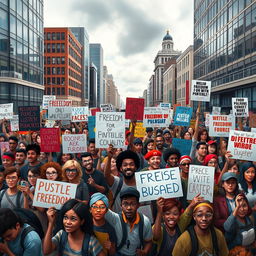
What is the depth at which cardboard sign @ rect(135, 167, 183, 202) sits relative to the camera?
12.7 feet

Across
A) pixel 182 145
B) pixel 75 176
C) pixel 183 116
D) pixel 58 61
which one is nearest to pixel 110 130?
pixel 75 176

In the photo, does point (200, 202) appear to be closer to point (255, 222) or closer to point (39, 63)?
point (255, 222)

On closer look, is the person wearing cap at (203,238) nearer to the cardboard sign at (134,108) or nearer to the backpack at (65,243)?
the backpack at (65,243)

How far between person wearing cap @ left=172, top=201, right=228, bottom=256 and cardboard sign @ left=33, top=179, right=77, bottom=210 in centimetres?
160

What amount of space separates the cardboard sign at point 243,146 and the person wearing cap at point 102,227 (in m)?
3.70

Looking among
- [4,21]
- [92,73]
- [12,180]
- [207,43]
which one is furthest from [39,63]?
[92,73]

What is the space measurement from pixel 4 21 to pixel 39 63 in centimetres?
1190

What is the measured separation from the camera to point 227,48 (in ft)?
114

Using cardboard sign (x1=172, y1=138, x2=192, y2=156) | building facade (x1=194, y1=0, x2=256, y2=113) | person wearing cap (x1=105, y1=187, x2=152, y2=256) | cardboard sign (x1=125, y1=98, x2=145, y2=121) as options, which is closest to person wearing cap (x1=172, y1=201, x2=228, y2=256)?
person wearing cap (x1=105, y1=187, x2=152, y2=256)

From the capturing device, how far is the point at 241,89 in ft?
101

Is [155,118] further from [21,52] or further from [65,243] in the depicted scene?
[21,52]

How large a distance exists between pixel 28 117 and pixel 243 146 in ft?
22.2

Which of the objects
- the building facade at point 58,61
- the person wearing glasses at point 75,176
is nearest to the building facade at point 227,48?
the person wearing glasses at point 75,176

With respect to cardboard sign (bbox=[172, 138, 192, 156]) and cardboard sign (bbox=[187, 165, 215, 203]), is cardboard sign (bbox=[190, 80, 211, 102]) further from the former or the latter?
cardboard sign (bbox=[187, 165, 215, 203])
